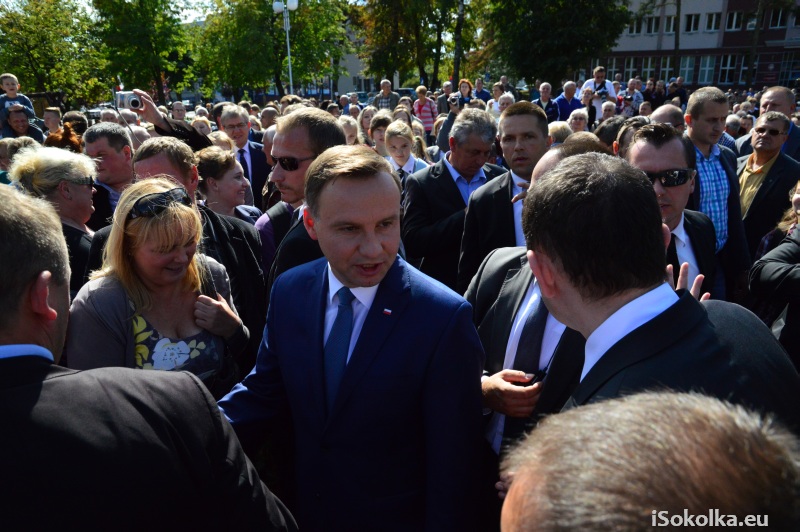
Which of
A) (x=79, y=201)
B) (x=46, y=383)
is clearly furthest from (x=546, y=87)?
(x=46, y=383)

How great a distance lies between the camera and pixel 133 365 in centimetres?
242

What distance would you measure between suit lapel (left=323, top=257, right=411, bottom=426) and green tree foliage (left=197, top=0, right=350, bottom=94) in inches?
1123

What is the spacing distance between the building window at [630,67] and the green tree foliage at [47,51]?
163 feet

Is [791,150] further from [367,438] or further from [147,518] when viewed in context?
[147,518]

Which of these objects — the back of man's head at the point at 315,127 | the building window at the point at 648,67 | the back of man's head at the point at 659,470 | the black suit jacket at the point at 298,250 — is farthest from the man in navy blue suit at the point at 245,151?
the building window at the point at 648,67

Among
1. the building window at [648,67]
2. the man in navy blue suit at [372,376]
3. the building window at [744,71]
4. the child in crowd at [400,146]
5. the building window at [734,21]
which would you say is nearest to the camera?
the man in navy blue suit at [372,376]

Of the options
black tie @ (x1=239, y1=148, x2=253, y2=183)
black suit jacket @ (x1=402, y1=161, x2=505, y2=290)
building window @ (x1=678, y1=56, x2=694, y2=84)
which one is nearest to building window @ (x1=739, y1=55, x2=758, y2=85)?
building window @ (x1=678, y1=56, x2=694, y2=84)

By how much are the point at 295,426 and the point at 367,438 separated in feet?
1.19

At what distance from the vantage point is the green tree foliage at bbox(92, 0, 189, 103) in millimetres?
21222

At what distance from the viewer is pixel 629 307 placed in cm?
155

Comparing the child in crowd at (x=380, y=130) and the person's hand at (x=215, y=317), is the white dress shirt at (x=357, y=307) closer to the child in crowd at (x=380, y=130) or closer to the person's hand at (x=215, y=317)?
the person's hand at (x=215, y=317)

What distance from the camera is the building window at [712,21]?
5166 centimetres

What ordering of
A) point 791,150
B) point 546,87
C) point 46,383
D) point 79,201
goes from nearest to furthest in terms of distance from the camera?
1. point 46,383
2. point 79,201
3. point 791,150
4. point 546,87

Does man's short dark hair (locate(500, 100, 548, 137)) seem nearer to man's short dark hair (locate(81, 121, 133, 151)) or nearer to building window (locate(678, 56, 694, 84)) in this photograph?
man's short dark hair (locate(81, 121, 133, 151))
